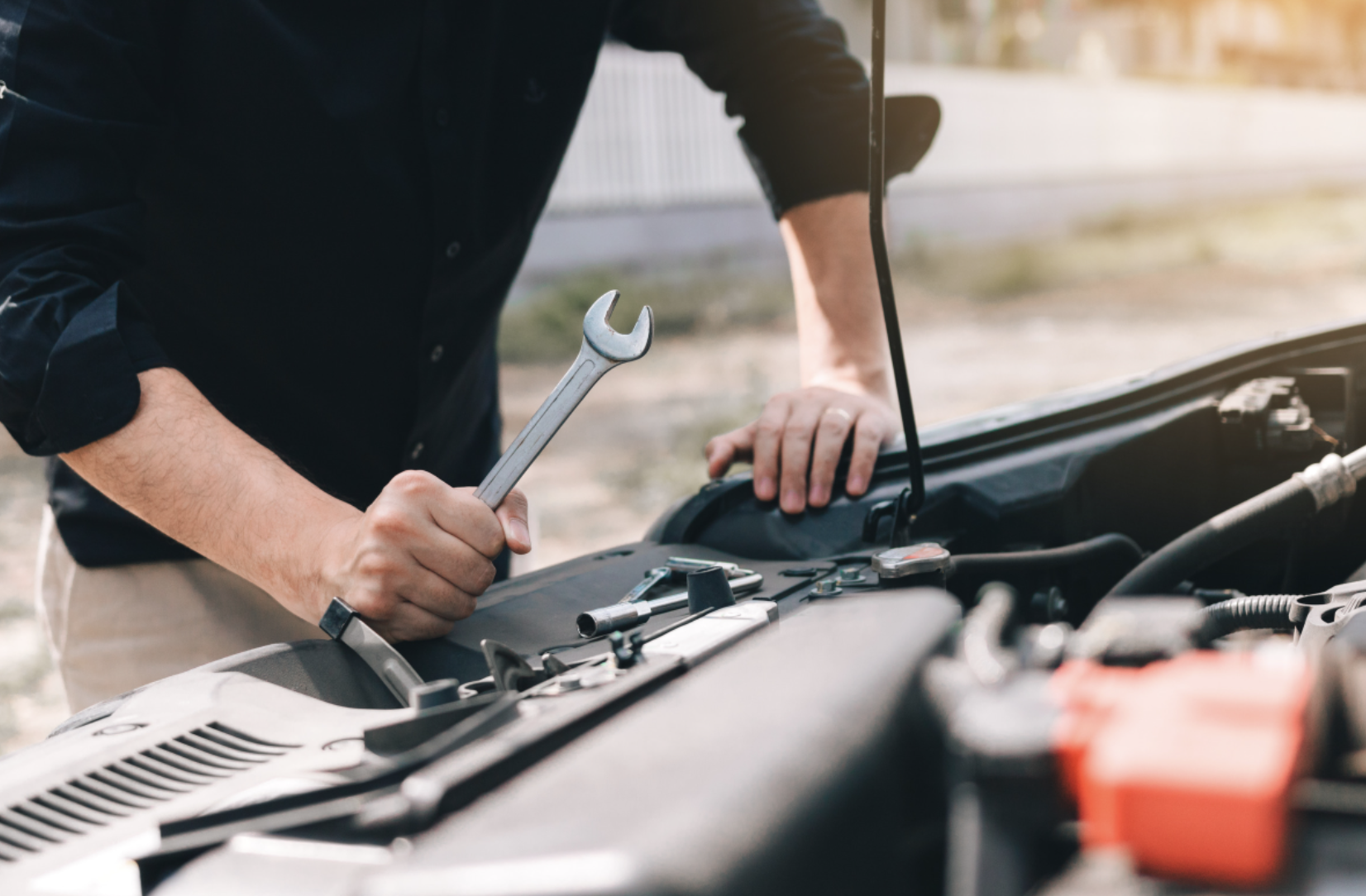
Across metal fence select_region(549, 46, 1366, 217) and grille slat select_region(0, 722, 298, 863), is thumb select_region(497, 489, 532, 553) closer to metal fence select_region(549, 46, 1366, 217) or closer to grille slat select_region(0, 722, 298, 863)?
grille slat select_region(0, 722, 298, 863)

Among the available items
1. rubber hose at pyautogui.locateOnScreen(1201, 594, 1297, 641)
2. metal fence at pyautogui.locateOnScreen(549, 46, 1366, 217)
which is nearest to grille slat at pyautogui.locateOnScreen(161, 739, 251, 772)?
rubber hose at pyautogui.locateOnScreen(1201, 594, 1297, 641)

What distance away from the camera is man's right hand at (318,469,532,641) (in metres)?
0.81

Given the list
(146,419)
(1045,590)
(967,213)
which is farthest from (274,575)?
(967,213)

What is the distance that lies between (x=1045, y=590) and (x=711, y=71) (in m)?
0.92

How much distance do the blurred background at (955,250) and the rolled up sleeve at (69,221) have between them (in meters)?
0.91

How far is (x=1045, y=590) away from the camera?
96 cm

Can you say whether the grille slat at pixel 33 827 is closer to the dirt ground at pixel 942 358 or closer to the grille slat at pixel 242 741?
the grille slat at pixel 242 741

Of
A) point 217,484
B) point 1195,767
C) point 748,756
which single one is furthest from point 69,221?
point 1195,767

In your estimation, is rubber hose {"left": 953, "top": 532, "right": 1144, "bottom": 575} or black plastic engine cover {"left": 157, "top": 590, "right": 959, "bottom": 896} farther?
rubber hose {"left": 953, "top": 532, "right": 1144, "bottom": 575}

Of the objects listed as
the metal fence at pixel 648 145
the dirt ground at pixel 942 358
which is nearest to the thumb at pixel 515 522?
the dirt ground at pixel 942 358

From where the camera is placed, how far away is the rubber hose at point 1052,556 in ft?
2.95

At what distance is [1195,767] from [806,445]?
735 millimetres

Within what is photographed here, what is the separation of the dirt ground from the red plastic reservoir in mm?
1516

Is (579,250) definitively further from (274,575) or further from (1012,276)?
(274,575)
